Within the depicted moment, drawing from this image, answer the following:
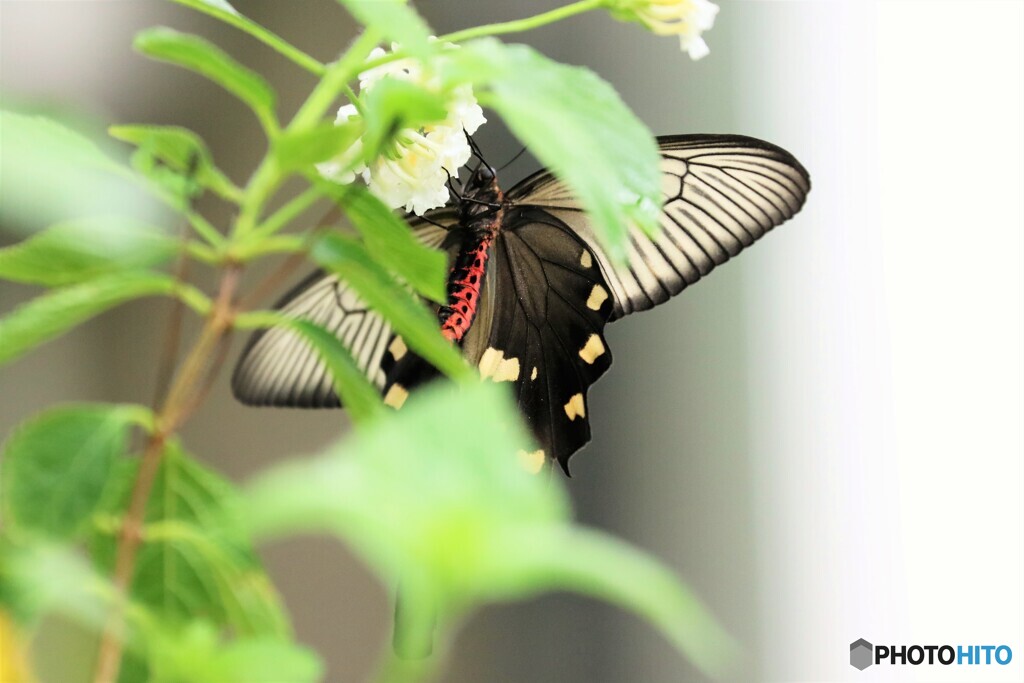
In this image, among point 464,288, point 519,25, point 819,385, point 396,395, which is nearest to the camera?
point 519,25

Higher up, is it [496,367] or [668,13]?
[668,13]

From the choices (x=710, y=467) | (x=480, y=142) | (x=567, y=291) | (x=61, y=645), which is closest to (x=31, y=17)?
(x=480, y=142)

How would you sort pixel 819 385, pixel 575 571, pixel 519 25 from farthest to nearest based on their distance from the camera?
pixel 819 385 → pixel 519 25 → pixel 575 571

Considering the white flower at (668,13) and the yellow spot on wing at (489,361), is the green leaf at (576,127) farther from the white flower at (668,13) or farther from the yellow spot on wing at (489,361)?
the yellow spot on wing at (489,361)

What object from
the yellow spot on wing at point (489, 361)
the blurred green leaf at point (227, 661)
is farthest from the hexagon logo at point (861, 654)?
the blurred green leaf at point (227, 661)

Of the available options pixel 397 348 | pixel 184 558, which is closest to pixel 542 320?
pixel 397 348

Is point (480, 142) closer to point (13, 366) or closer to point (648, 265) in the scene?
point (648, 265)

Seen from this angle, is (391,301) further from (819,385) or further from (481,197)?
(819,385)

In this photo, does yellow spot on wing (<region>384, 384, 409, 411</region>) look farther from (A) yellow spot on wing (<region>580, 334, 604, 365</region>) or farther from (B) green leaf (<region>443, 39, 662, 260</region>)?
(B) green leaf (<region>443, 39, 662, 260</region>)
